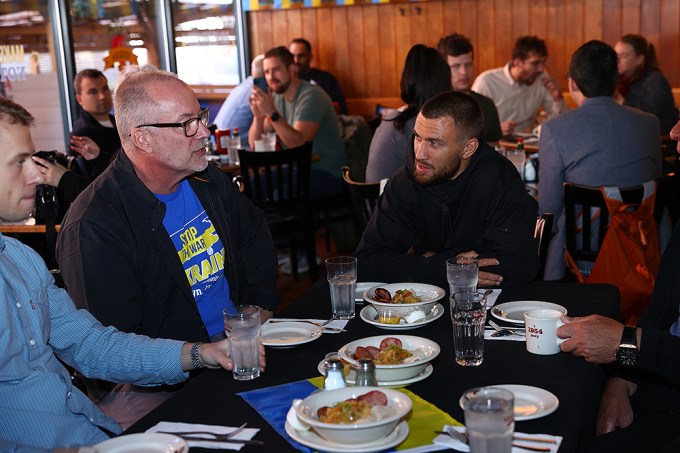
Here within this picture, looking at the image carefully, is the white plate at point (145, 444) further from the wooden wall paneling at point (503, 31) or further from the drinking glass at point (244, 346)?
the wooden wall paneling at point (503, 31)

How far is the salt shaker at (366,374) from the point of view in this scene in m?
1.62

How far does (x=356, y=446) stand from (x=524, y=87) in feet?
18.2

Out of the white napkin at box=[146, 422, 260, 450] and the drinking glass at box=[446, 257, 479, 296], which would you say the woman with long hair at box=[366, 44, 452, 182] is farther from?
the white napkin at box=[146, 422, 260, 450]

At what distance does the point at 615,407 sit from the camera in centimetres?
231

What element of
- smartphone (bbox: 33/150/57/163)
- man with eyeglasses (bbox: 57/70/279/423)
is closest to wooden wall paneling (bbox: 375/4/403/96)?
smartphone (bbox: 33/150/57/163)

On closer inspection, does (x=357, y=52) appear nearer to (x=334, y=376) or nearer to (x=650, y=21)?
(x=650, y=21)

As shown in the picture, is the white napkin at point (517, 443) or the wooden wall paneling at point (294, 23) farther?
the wooden wall paneling at point (294, 23)

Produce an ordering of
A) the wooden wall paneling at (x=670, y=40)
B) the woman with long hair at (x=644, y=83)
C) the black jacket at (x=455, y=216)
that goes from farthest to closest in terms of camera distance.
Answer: the wooden wall paneling at (x=670, y=40) < the woman with long hair at (x=644, y=83) < the black jacket at (x=455, y=216)

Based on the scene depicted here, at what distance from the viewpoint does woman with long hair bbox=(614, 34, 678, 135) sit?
6.36 m

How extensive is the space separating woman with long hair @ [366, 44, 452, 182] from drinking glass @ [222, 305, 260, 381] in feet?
8.06

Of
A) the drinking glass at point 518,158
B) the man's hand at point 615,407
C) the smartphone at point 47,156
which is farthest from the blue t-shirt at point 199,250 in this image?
the drinking glass at point 518,158

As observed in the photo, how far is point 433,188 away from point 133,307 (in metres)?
1.14

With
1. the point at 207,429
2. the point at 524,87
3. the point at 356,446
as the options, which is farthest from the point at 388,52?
the point at 356,446

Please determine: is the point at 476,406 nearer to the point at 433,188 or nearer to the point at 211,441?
the point at 211,441
